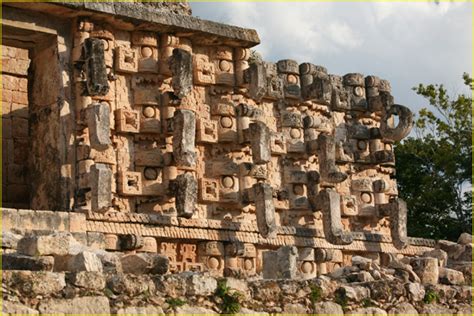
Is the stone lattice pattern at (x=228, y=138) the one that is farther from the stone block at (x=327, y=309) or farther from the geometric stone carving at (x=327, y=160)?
the stone block at (x=327, y=309)

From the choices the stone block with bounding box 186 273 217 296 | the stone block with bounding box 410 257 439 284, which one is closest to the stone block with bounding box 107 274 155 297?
the stone block with bounding box 186 273 217 296

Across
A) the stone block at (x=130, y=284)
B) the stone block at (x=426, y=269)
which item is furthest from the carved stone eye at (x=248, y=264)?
the stone block at (x=130, y=284)

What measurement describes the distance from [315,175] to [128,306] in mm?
7029

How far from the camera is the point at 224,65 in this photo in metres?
15.0

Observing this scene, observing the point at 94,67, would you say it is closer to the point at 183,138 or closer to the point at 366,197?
the point at 183,138

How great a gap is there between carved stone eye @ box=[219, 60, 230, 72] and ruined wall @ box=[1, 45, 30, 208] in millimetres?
2650

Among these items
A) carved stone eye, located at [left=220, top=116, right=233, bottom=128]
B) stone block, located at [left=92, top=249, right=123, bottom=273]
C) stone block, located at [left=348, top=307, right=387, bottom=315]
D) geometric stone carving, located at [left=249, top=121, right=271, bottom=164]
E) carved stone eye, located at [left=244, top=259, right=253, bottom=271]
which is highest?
carved stone eye, located at [left=220, top=116, right=233, bottom=128]

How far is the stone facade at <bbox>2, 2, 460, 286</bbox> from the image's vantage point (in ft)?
44.2

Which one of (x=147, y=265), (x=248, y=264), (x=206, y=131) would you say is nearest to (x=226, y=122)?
(x=206, y=131)

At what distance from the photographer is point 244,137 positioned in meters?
14.8

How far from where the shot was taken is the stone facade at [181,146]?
13469 mm

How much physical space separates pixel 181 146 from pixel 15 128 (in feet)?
8.16

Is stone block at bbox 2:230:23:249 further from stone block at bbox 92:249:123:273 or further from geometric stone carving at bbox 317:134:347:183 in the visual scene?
geometric stone carving at bbox 317:134:347:183

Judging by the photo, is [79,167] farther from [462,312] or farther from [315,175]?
[462,312]
